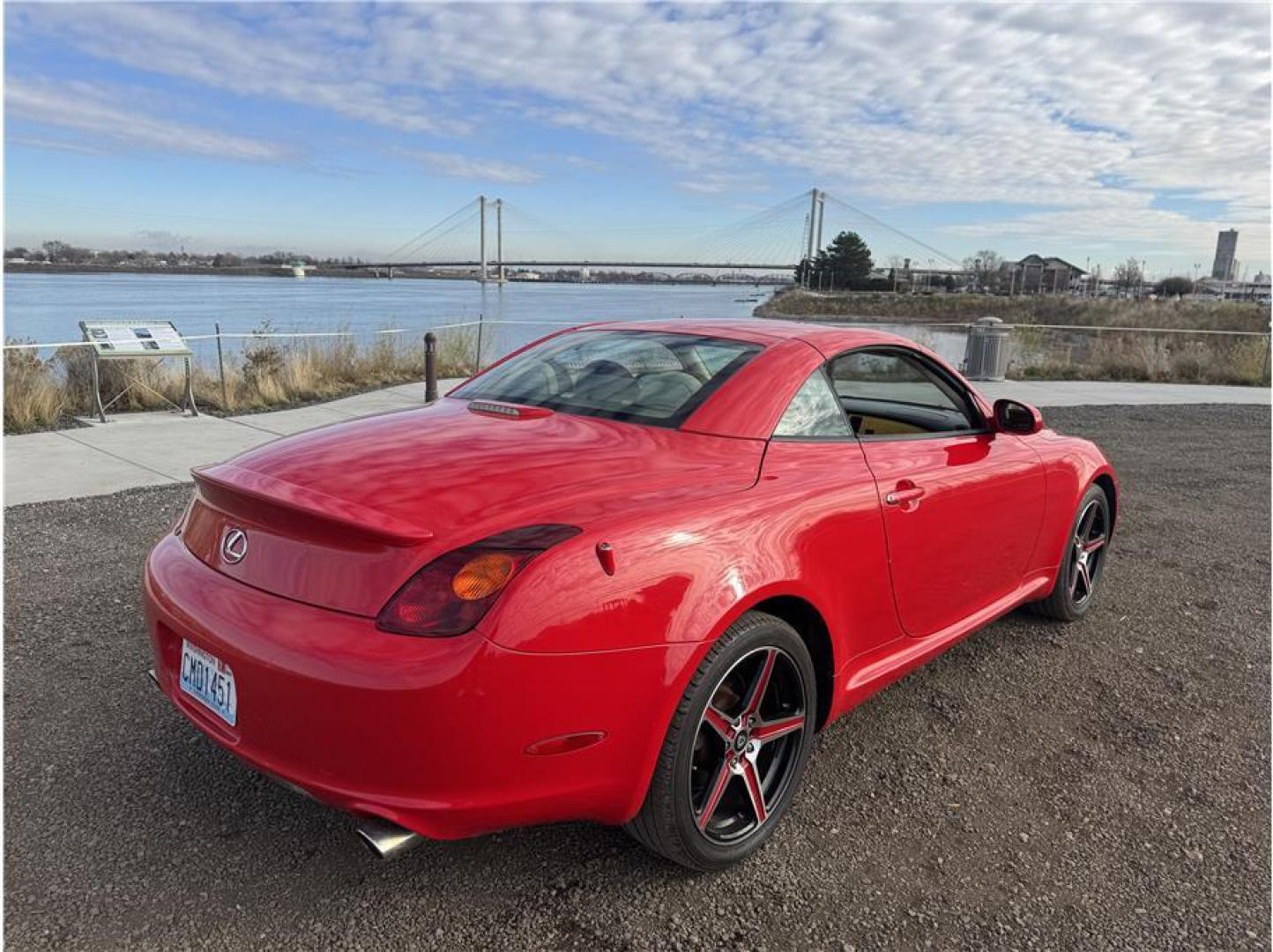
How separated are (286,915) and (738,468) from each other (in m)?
1.66

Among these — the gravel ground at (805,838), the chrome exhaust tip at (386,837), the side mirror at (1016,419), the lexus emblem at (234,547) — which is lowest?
the gravel ground at (805,838)

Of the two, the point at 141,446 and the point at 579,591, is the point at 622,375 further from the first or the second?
the point at 141,446

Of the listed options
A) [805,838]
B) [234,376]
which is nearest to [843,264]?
[234,376]

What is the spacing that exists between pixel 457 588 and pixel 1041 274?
107612 millimetres

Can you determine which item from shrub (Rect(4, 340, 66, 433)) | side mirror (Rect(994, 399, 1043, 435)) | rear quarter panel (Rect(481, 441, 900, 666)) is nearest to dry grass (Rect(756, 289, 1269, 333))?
shrub (Rect(4, 340, 66, 433))

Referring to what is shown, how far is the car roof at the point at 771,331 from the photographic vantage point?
313cm

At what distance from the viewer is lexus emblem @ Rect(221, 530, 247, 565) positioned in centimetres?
226

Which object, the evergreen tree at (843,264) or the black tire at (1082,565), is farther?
the evergreen tree at (843,264)

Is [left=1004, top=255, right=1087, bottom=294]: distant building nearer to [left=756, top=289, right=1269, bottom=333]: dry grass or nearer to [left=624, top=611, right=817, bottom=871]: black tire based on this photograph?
[left=756, top=289, right=1269, bottom=333]: dry grass

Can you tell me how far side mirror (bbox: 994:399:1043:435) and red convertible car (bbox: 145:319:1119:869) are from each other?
438 millimetres

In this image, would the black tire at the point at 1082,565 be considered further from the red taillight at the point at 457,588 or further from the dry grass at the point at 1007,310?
the dry grass at the point at 1007,310

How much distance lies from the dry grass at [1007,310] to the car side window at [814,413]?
3865 cm

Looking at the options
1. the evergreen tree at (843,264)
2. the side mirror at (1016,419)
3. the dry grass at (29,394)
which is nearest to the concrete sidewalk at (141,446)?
the dry grass at (29,394)

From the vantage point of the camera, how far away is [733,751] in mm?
2428
